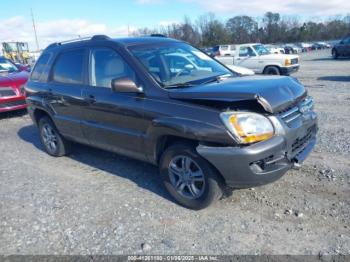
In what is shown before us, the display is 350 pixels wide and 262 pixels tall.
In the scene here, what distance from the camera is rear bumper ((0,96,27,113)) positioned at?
29.5 feet

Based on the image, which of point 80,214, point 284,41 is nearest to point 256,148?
point 80,214

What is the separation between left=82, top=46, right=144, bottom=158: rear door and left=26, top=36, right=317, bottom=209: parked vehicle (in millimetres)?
13

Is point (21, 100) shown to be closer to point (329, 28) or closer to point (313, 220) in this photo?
point (313, 220)

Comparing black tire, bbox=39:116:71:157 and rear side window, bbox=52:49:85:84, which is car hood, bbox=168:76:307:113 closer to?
rear side window, bbox=52:49:85:84

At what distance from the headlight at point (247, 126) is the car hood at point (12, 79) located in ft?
25.5

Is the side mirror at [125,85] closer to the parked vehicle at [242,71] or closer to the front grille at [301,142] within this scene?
the parked vehicle at [242,71]

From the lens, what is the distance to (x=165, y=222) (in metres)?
3.55

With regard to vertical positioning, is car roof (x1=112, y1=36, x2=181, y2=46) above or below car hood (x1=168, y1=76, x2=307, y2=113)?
above

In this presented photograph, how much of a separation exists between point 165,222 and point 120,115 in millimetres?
1426

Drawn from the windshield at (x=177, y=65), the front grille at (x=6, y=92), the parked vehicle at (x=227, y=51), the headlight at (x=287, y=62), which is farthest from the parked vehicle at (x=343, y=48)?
the windshield at (x=177, y=65)

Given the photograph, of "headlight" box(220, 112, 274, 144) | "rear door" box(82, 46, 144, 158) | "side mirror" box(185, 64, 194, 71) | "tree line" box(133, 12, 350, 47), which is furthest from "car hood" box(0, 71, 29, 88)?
"tree line" box(133, 12, 350, 47)

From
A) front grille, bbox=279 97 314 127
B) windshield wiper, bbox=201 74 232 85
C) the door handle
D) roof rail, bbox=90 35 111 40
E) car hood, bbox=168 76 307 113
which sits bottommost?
front grille, bbox=279 97 314 127

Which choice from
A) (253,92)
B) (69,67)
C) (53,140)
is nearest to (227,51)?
(53,140)

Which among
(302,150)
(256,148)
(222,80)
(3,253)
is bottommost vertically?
(3,253)
